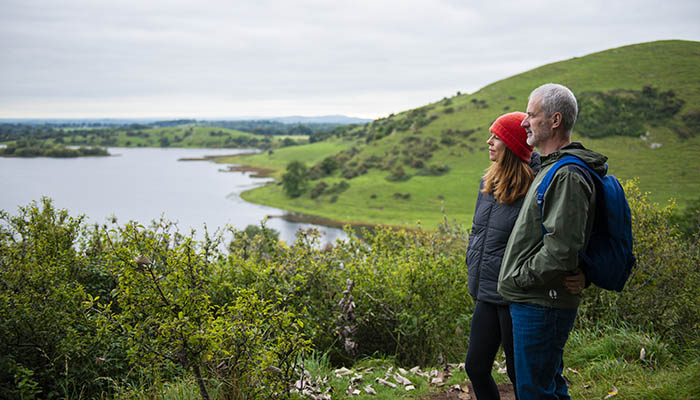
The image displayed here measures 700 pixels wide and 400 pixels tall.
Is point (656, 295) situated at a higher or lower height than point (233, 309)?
lower

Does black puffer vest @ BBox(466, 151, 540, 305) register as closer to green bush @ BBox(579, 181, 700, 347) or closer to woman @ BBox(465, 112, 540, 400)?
woman @ BBox(465, 112, 540, 400)

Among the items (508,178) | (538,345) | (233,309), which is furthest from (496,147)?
(233,309)

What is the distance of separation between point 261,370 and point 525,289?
218 cm

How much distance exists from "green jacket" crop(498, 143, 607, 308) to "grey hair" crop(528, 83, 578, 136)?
170 mm

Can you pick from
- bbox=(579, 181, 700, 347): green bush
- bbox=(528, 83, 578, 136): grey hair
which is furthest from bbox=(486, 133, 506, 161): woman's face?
bbox=(579, 181, 700, 347): green bush

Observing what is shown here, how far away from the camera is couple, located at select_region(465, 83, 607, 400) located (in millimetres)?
2572

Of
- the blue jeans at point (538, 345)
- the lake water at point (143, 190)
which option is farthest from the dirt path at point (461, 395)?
the lake water at point (143, 190)

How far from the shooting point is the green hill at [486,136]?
66438mm

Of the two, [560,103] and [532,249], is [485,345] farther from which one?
[560,103]

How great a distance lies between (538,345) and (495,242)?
869 mm

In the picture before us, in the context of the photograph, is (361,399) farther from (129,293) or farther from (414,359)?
(129,293)

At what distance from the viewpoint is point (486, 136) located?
84.8 m

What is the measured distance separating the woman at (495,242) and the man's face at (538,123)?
20.0 inches

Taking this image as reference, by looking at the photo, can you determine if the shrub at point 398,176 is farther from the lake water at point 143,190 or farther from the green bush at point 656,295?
the green bush at point 656,295
